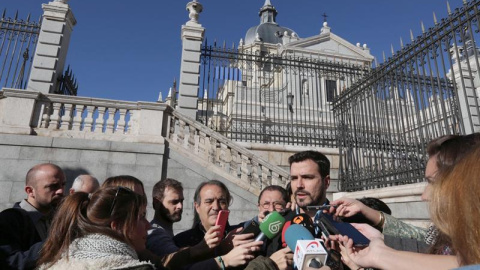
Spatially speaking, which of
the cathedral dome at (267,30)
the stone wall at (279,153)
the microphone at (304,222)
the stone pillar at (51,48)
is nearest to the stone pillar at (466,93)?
the stone wall at (279,153)

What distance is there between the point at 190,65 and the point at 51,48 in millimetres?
4820

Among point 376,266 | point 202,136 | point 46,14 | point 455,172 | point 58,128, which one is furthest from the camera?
point 46,14

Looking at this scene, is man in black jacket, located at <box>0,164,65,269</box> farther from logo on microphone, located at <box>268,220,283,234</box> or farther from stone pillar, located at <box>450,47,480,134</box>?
stone pillar, located at <box>450,47,480,134</box>

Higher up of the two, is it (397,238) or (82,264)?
(397,238)

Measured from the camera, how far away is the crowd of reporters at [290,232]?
4.04 feet

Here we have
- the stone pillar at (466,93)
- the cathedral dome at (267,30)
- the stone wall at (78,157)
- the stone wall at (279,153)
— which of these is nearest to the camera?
the stone pillar at (466,93)

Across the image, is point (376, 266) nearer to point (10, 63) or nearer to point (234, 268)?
point (234, 268)

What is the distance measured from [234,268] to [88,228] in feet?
3.23

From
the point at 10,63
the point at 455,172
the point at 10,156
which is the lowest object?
the point at 455,172

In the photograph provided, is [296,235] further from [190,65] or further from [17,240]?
[190,65]

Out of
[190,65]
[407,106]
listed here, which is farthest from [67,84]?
[407,106]

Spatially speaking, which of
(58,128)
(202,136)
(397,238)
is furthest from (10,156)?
(397,238)

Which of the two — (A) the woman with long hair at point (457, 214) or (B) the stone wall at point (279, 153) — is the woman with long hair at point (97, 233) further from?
(B) the stone wall at point (279, 153)

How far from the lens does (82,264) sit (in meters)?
1.63
